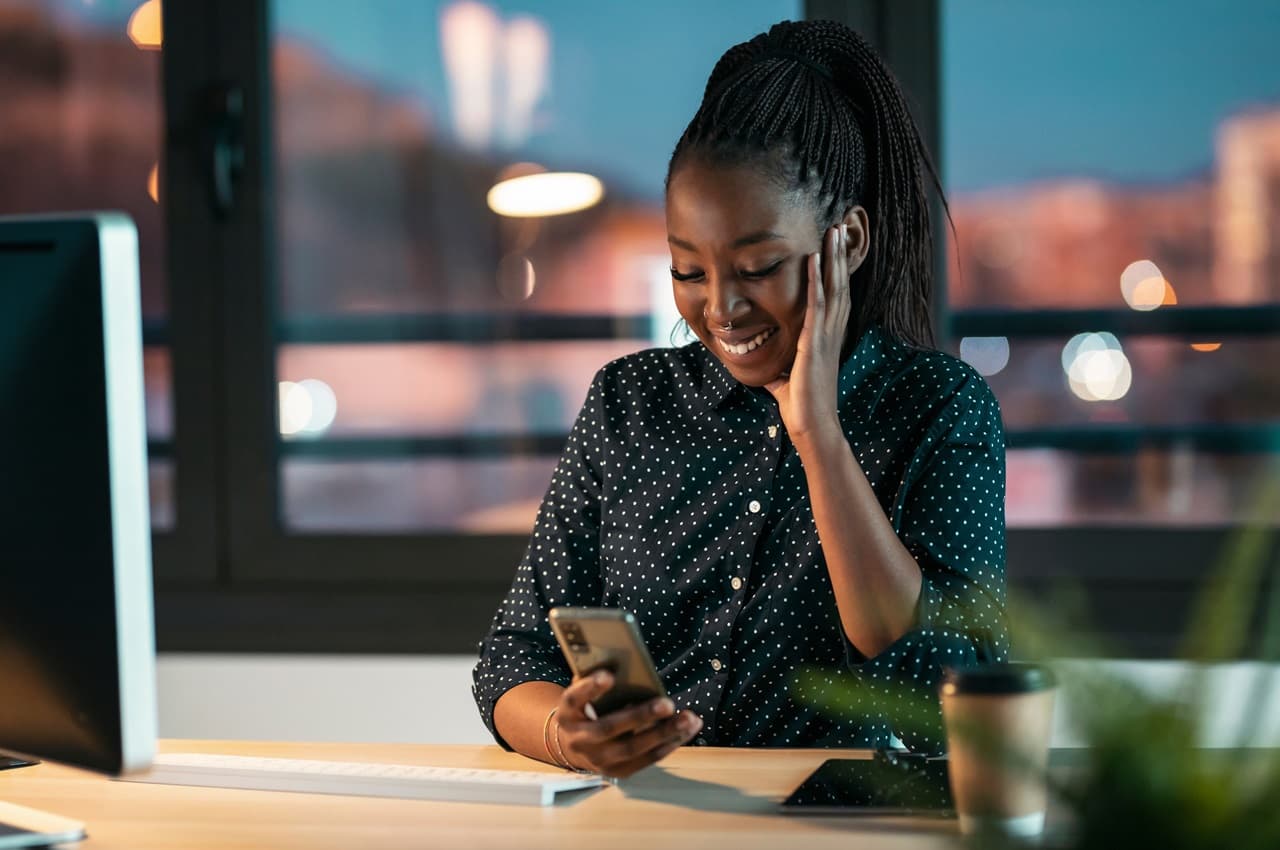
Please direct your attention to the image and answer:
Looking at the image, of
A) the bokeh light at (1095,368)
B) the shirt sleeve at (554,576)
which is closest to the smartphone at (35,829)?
the shirt sleeve at (554,576)

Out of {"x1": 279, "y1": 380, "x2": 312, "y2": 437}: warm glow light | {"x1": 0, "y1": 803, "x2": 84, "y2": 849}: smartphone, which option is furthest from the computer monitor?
{"x1": 279, "y1": 380, "x2": 312, "y2": 437}: warm glow light

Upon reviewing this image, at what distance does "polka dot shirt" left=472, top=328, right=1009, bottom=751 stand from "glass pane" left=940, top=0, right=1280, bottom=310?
42.3 inches

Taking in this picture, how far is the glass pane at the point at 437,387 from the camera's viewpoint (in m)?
2.88

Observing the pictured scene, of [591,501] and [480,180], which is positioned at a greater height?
[480,180]

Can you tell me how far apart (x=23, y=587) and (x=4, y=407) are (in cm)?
13

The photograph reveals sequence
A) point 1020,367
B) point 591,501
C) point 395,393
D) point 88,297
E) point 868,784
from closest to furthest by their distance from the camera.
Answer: point 88,297
point 868,784
point 591,501
point 1020,367
point 395,393

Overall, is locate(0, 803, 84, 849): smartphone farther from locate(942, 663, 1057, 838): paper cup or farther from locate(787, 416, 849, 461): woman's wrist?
locate(787, 416, 849, 461): woman's wrist

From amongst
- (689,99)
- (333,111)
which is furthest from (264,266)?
(689,99)

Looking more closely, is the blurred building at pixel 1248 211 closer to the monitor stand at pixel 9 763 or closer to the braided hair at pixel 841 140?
the braided hair at pixel 841 140

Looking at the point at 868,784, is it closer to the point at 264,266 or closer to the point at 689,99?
the point at 689,99

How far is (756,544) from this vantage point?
1654 mm

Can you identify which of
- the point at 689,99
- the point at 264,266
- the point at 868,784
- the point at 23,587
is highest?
the point at 689,99

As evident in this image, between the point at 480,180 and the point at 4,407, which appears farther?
the point at 480,180

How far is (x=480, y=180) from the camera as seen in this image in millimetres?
2852
